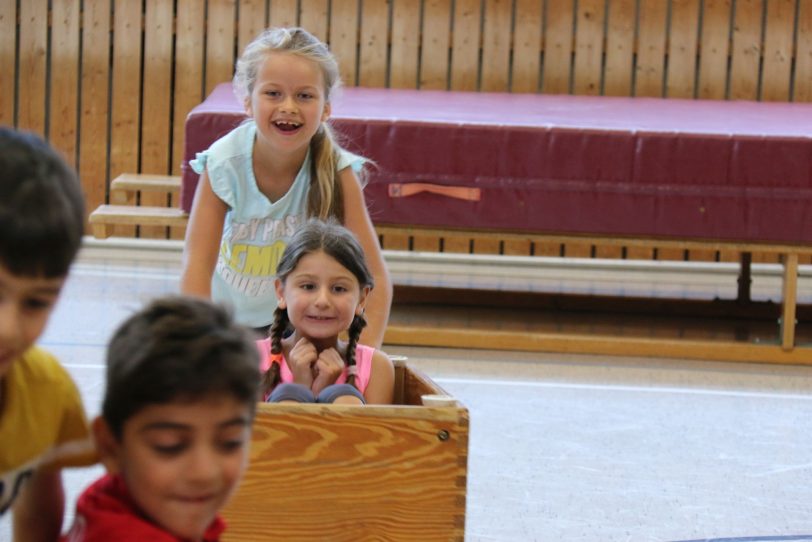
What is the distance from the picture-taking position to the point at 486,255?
315 inches

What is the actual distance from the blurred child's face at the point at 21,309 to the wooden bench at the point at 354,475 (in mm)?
1343

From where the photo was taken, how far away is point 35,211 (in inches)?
50.6

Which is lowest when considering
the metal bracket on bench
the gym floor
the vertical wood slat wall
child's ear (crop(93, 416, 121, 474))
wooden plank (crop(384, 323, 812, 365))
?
the gym floor

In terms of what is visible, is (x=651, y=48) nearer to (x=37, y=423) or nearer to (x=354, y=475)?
(x=354, y=475)

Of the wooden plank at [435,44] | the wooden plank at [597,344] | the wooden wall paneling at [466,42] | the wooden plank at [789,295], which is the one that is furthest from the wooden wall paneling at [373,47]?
Answer: the wooden plank at [789,295]

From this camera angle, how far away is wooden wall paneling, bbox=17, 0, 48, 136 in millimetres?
8062

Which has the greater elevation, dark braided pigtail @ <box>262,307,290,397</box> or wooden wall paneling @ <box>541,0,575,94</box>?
wooden wall paneling @ <box>541,0,575,94</box>

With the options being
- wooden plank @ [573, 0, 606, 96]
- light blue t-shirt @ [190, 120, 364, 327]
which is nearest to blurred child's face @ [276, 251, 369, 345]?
light blue t-shirt @ [190, 120, 364, 327]

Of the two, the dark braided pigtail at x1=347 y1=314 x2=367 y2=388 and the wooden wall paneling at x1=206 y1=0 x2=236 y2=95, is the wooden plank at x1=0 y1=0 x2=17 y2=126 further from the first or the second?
the dark braided pigtail at x1=347 y1=314 x2=367 y2=388

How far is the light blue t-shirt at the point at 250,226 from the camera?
3607 millimetres

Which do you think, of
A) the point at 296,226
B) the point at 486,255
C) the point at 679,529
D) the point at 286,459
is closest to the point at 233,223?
the point at 296,226

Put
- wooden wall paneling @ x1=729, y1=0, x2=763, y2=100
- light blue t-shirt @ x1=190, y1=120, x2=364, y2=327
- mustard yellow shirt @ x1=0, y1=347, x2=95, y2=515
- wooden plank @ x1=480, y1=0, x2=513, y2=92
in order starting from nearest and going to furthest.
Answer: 1. mustard yellow shirt @ x1=0, y1=347, x2=95, y2=515
2. light blue t-shirt @ x1=190, y1=120, x2=364, y2=327
3. wooden wall paneling @ x1=729, y1=0, x2=763, y2=100
4. wooden plank @ x1=480, y1=0, x2=513, y2=92

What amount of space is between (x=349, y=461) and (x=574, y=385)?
280 centimetres

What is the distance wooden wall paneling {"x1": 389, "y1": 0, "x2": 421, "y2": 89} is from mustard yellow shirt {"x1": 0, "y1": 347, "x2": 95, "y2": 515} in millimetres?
6643
